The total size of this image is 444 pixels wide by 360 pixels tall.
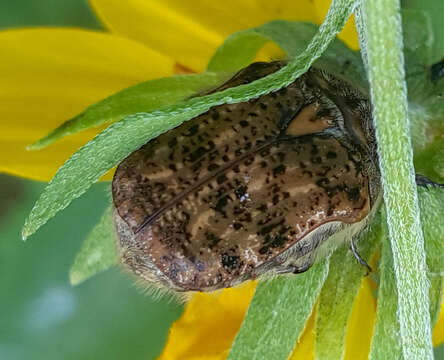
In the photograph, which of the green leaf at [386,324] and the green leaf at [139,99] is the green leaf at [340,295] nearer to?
the green leaf at [386,324]

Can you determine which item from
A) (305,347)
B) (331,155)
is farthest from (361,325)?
(331,155)

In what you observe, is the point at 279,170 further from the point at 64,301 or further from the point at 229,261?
the point at 64,301

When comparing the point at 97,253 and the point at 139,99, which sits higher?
the point at 139,99

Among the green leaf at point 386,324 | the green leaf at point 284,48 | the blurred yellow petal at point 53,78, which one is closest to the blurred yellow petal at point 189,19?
the blurred yellow petal at point 53,78

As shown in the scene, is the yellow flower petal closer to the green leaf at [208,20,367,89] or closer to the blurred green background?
the green leaf at [208,20,367,89]

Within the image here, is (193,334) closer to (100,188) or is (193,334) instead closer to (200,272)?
(200,272)

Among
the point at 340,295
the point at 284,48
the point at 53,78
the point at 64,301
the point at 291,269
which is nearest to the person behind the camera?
the point at 291,269

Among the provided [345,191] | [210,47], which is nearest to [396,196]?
[345,191]
